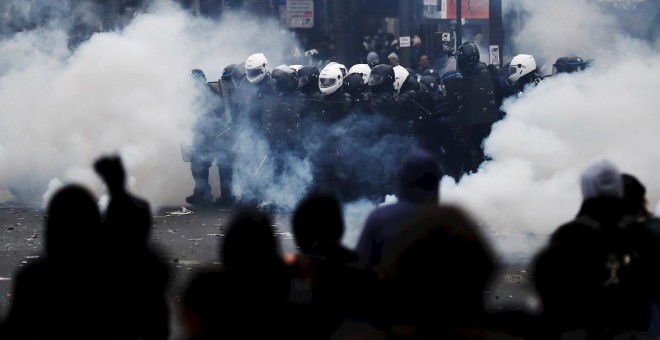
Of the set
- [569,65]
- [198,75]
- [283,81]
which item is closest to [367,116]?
[283,81]

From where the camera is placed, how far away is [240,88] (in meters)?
13.0

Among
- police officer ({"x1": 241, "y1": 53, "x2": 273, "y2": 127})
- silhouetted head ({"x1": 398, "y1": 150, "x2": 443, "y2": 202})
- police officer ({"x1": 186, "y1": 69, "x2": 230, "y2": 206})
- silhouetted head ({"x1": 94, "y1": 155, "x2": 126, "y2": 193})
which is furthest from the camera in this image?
police officer ({"x1": 186, "y1": 69, "x2": 230, "y2": 206})

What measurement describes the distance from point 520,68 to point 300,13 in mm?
10420

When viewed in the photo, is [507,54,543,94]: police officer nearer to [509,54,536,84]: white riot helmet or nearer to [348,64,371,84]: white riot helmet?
[509,54,536,84]: white riot helmet

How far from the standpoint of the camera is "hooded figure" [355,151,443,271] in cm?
484

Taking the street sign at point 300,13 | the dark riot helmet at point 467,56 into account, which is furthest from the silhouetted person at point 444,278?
the street sign at point 300,13

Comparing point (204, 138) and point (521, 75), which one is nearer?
point (521, 75)

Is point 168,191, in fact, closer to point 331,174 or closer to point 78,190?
point 331,174

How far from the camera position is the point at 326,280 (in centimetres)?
441

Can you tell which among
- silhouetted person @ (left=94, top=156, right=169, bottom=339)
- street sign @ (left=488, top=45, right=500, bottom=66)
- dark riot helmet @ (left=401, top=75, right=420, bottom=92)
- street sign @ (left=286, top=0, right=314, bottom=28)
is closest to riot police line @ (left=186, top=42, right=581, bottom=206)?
dark riot helmet @ (left=401, top=75, right=420, bottom=92)

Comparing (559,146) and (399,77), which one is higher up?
(399,77)

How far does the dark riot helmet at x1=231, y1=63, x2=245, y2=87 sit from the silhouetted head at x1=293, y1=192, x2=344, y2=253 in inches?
345

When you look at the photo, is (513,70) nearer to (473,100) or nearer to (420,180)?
(473,100)

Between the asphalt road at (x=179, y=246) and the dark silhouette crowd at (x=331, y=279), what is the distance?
261 cm
